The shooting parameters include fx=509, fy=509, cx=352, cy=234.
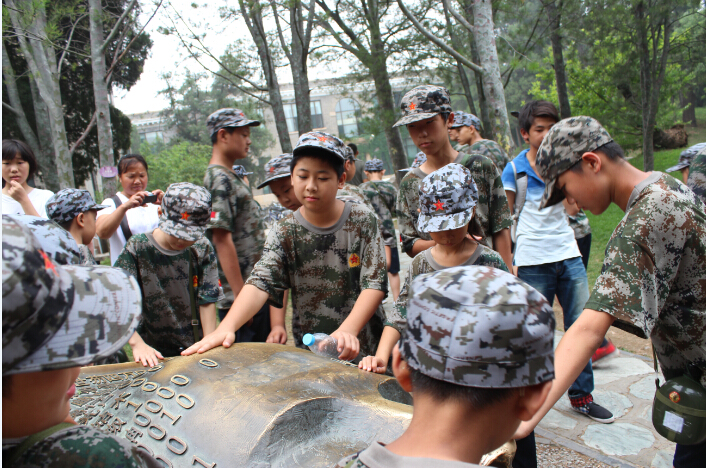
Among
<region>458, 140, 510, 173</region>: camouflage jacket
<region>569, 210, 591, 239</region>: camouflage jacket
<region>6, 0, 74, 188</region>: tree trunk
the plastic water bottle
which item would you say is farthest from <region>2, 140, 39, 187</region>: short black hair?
<region>6, 0, 74, 188</region>: tree trunk

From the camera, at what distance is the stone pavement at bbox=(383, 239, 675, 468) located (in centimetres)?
305

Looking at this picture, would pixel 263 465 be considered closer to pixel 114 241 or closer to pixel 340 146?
pixel 340 146

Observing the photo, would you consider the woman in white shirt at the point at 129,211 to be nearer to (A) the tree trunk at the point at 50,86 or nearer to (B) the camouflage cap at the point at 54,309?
(B) the camouflage cap at the point at 54,309

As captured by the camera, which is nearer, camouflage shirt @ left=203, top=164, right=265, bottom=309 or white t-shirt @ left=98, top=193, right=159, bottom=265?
camouflage shirt @ left=203, top=164, right=265, bottom=309

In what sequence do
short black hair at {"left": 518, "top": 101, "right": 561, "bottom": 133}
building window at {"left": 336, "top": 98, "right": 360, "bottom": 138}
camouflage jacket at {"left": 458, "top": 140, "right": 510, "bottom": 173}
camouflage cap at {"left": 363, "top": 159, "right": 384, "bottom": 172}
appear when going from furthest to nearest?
building window at {"left": 336, "top": 98, "right": 360, "bottom": 138} < camouflage cap at {"left": 363, "top": 159, "right": 384, "bottom": 172} < camouflage jacket at {"left": 458, "top": 140, "right": 510, "bottom": 173} < short black hair at {"left": 518, "top": 101, "right": 561, "bottom": 133}

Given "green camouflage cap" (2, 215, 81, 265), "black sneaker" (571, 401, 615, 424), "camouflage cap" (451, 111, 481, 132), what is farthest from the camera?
"camouflage cap" (451, 111, 481, 132)

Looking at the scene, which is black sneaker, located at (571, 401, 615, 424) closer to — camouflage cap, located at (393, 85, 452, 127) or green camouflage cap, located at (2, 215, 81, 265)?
camouflage cap, located at (393, 85, 452, 127)

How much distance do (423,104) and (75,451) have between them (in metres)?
2.61

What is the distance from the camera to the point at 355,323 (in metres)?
2.55

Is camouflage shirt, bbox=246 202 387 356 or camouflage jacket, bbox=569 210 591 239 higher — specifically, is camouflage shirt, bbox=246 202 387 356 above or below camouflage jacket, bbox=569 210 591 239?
above

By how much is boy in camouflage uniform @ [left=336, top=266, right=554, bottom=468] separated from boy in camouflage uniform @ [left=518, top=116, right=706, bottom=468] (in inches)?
25.2

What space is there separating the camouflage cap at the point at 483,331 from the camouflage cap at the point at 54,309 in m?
0.64

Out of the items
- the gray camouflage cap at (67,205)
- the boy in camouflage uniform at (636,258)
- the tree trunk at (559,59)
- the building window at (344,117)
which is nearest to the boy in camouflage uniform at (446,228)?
the boy in camouflage uniform at (636,258)

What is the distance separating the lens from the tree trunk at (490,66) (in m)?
7.48
